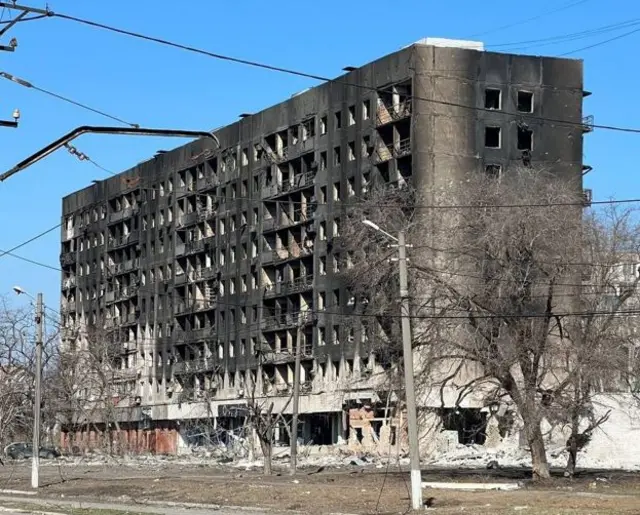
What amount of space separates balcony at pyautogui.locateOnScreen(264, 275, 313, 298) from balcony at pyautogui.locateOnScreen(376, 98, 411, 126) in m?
16.4

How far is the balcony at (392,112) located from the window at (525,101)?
341 inches

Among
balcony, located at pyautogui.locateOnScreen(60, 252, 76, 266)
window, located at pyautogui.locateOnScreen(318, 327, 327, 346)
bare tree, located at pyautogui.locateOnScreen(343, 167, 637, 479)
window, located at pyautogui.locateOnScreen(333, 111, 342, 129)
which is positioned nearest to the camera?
bare tree, located at pyautogui.locateOnScreen(343, 167, 637, 479)

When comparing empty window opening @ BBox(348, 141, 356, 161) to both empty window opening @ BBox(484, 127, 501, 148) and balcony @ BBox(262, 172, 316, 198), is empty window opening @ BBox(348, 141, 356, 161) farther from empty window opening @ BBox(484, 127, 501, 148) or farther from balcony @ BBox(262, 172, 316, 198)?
empty window opening @ BBox(484, 127, 501, 148)

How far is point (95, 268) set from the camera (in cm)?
13838

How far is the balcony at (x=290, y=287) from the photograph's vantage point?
98812mm

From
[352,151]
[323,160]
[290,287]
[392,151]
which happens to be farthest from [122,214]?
[392,151]

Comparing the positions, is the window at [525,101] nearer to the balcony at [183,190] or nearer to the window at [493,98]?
the window at [493,98]

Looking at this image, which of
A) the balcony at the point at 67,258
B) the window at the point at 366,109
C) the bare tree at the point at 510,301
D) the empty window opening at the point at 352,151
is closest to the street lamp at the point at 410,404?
the bare tree at the point at 510,301

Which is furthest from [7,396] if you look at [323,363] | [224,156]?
[224,156]

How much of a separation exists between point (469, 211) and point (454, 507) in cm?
1382

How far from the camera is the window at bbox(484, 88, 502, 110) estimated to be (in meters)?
87.4

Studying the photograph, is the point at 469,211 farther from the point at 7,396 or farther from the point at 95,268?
the point at 95,268

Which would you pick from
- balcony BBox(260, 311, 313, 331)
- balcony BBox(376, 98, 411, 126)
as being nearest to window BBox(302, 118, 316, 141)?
balcony BBox(376, 98, 411, 126)

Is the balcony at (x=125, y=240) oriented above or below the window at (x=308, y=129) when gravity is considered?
below
